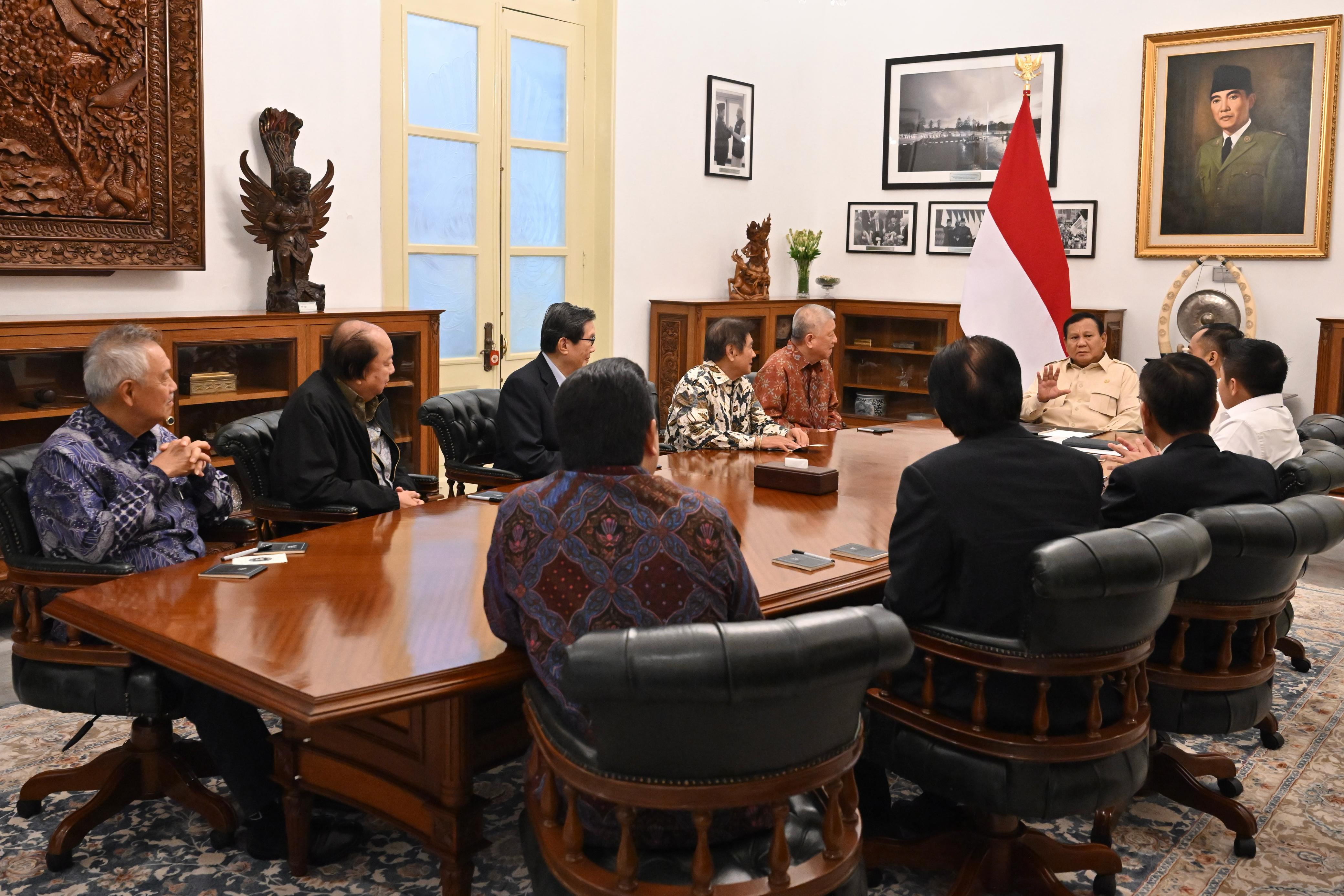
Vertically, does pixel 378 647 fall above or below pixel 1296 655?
above

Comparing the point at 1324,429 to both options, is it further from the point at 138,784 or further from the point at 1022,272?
the point at 138,784

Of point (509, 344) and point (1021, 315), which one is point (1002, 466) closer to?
point (1021, 315)

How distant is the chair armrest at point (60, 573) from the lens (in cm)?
289

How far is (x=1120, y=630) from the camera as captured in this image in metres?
2.41

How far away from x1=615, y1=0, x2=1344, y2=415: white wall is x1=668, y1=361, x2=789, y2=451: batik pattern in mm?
3085

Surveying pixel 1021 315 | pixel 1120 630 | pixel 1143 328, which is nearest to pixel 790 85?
pixel 1143 328

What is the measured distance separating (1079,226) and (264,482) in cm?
638

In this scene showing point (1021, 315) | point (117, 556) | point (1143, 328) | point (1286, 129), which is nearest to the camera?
point (117, 556)

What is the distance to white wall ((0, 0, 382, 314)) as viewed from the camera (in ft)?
18.0

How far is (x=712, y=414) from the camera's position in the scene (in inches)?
197

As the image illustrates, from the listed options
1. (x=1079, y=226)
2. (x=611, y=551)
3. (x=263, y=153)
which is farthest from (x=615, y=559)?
(x=1079, y=226)

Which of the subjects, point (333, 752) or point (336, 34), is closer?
point (333, 752)

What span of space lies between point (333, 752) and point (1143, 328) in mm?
6912

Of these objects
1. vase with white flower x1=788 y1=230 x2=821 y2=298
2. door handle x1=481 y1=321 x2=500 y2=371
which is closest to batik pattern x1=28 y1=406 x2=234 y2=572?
door handle x1=481 y1=321 x2=500 y2=371
